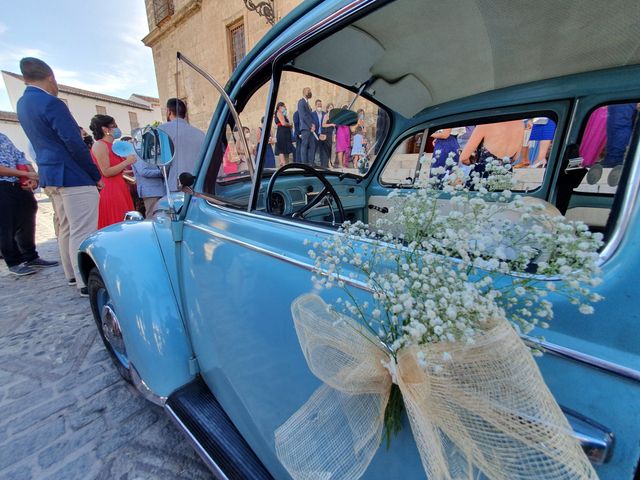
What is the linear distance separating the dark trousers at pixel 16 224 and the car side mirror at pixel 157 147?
13.1 feet

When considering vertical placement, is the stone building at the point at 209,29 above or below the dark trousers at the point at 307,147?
above

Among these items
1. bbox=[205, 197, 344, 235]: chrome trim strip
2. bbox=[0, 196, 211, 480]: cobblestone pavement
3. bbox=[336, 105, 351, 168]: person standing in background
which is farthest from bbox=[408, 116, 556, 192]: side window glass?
bbox=[0, 196, 211, 480]: cobblestone pavement

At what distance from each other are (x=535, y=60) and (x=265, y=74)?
5.28ft

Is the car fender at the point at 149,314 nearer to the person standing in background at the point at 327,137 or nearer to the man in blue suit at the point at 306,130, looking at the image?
the man in blue suit at the point at 306,130

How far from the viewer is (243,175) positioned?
5.47ft

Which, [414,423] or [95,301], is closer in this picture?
[414,423]

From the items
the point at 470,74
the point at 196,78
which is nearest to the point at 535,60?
the point at 470,74

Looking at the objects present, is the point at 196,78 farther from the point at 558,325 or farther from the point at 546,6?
the point at 558,325

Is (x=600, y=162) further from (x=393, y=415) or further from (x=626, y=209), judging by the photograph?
(x=393, y=415)

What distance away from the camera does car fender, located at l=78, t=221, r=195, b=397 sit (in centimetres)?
156

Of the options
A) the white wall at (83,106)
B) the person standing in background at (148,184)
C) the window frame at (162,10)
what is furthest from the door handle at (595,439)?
the white wall at (83,106)

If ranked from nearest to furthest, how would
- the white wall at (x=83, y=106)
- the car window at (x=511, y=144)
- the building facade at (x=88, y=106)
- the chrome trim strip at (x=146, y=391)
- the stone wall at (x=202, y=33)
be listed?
the chrome trim strip at (x=146, y=391)
the car window at (x=511, y=144)
the stone wall at (x=202, y=33)
the building facade at (x=88, y=106)
the white wall at (x=83, y=106)

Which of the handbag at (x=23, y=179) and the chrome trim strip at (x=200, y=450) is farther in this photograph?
the handbag at (x=23, y=179)

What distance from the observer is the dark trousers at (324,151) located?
2445 millimetres
